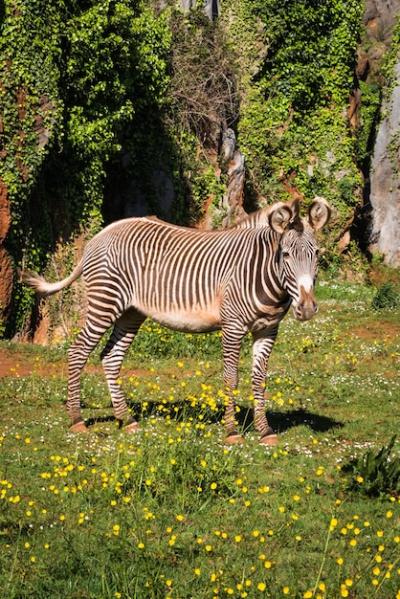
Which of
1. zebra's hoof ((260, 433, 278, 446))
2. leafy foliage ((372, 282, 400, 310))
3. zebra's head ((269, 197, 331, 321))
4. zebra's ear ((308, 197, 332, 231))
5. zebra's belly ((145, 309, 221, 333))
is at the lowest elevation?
zebra's hoof ((260, 433, 278, 446))

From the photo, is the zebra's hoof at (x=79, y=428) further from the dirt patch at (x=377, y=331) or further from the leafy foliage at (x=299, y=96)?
the leafy foliage at (x=299, y=96)

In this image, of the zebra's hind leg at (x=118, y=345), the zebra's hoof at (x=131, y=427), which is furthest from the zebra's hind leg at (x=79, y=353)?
the zebra's hoof at (x=131, y=427)

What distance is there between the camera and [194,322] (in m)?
10.6

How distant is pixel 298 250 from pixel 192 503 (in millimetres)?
3090

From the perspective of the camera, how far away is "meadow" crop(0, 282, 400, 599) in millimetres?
6410

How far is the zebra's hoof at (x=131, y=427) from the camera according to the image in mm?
10284

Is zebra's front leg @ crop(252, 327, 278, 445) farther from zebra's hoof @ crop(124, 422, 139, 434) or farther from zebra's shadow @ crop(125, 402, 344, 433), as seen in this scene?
zebra's hoof @ crop(124, 422, 139, 434)

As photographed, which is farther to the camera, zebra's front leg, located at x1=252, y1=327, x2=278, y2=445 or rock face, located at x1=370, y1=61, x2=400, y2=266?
rock face, located at x1=370, y1=61, x2=400, y2=266

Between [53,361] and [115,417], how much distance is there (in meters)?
4.44

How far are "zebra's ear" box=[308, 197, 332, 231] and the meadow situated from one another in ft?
6.64

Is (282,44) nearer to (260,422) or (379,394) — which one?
(379,394)

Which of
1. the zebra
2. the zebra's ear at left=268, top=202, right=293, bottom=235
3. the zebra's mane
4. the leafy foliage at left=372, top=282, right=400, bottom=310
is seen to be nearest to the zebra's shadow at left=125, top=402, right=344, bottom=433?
the zebra

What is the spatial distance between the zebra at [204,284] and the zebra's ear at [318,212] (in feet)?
0.04

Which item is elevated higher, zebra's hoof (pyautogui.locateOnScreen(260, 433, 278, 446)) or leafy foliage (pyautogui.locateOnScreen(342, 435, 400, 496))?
leafy foliage (pyautogui.locateOnScreen(342, 435, 400, 496))
